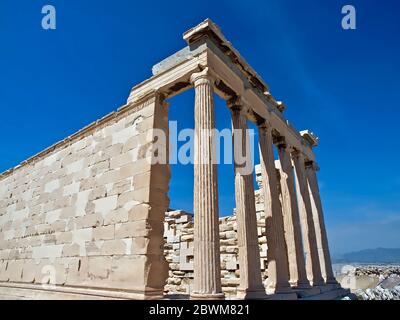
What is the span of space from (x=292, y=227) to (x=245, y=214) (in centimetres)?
396

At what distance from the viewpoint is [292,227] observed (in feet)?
40.3

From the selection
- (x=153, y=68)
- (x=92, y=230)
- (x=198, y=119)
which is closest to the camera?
(x=198, y=119)

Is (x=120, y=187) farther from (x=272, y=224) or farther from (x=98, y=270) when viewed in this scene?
(x=272, y=224)

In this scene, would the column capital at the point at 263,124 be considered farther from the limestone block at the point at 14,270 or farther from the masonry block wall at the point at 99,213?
the limestone block at the point at 14,270

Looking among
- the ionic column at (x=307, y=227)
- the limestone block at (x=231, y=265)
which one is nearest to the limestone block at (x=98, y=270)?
the limestone block at (x=231, y=265)

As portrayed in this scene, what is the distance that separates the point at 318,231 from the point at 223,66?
10.0 meters

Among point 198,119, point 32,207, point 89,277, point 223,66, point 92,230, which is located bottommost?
point 89,277

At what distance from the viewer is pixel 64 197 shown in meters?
10.7

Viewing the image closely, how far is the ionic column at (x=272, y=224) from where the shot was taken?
10.1 meters

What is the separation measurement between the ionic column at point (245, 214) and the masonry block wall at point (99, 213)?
2.37 m

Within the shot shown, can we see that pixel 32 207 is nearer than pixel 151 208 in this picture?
No

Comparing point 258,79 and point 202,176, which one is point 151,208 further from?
point 258,79

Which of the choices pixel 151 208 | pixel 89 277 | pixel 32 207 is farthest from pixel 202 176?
pixel 32 207

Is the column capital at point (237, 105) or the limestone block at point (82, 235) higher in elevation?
the column capital at point (237, 105)
